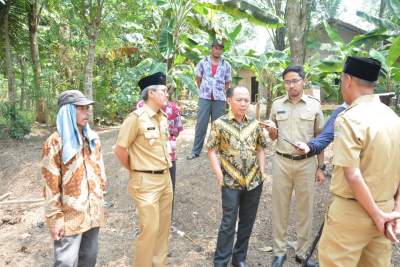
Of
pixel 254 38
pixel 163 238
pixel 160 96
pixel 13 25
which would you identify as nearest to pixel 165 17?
pixel 13 25

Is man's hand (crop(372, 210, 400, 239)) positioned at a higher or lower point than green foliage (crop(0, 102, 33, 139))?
higher

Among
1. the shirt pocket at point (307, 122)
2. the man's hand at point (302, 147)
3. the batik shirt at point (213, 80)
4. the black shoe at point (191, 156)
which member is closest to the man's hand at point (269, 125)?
the shirt pocket at point (307, 122)

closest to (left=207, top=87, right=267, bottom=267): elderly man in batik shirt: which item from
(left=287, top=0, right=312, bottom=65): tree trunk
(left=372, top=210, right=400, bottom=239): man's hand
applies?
(left=372, top=210, right=400, bottom=239): man's hand

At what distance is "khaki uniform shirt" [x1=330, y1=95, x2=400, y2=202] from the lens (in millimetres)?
2146

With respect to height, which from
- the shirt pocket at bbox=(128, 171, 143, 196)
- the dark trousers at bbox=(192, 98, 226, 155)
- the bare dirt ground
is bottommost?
the bare dirt ground

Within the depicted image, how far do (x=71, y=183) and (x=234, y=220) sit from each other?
1.57 m

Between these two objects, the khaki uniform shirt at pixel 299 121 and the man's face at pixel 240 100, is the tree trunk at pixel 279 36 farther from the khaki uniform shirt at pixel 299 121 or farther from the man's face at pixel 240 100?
the man's face at pixel 240 100

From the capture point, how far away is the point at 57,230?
8.57 ft

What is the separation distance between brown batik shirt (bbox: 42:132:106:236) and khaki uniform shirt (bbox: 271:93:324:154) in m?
1.89

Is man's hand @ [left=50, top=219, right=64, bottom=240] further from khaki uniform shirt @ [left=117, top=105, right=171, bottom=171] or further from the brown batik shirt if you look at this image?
khaki uniform shirt @ [left=117, top=105, right=171, bottom=171]

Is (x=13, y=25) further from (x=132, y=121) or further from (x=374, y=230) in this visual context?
(x=374, y=230)

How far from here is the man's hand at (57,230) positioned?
2611 millimetres

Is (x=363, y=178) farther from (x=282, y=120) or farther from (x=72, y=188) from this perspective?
(x=72, y=188)

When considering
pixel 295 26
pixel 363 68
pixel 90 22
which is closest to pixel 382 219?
pixel 363 68
